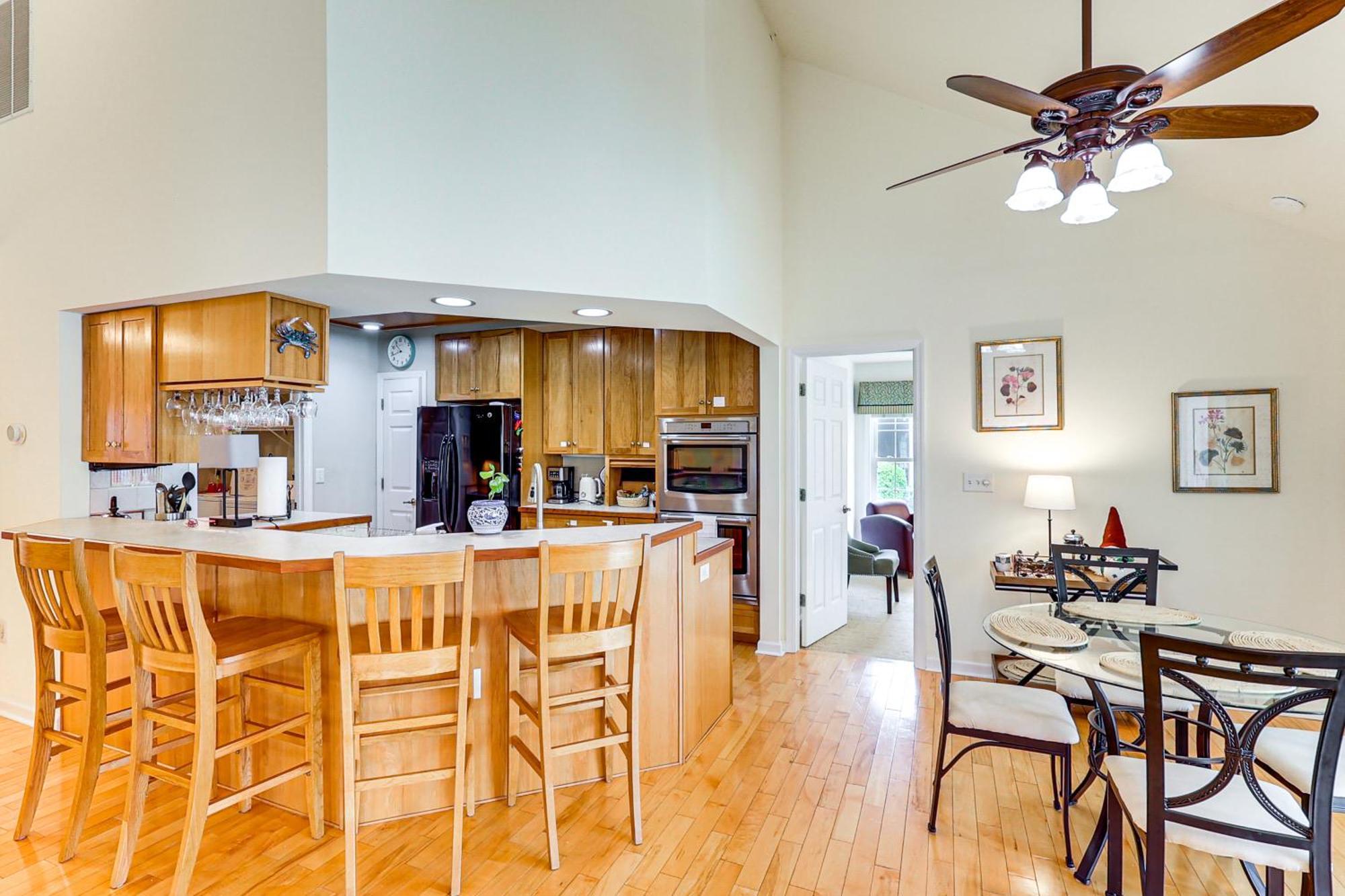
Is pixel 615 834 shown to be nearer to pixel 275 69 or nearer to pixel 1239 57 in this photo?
pixel 1239 57

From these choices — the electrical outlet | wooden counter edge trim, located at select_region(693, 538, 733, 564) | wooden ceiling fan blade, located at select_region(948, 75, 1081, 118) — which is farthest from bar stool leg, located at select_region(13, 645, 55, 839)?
the electrical outlet

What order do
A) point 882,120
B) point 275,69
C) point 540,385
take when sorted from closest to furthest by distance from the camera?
point 275,69
point 882,120
point 540,385

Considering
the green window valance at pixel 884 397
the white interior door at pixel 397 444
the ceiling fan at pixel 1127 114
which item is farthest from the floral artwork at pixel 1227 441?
the white interior door at pixel 397 444

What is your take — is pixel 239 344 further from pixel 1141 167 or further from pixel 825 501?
pixel 825 501

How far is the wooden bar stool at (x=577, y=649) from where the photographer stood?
2.25 meters

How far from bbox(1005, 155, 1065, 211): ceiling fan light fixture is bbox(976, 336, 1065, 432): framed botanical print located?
1993 mm

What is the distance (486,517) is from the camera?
109 inches

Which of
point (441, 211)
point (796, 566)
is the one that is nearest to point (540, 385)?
point (796, 566)

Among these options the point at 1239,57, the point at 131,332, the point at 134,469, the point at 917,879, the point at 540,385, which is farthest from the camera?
the point at 540,385

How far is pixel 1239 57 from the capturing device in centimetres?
159

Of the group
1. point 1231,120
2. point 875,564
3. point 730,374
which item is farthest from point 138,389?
point 875,564

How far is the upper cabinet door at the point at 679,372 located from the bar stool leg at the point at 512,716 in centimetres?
256

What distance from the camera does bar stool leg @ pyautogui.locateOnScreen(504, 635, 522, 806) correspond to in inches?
103

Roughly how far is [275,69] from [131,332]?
167 centimetres
